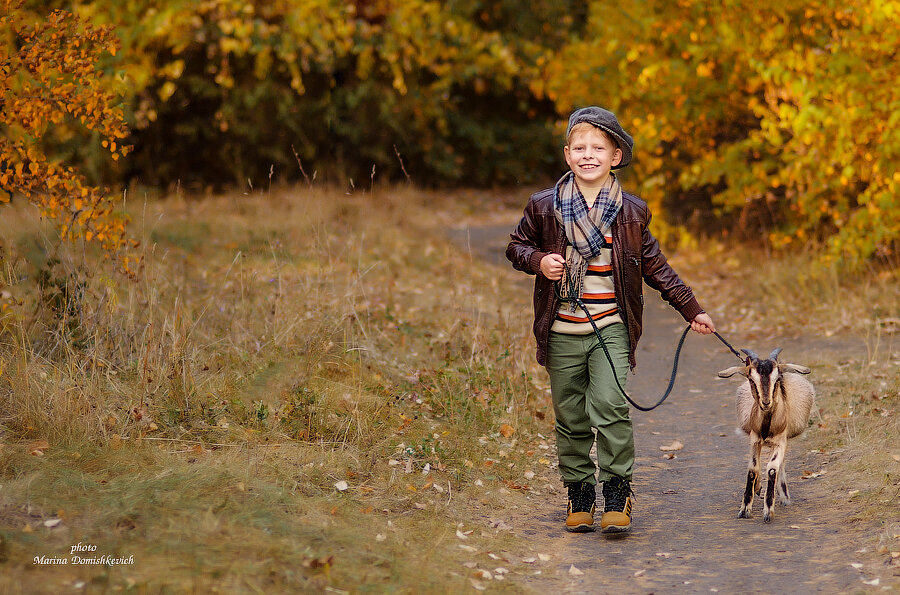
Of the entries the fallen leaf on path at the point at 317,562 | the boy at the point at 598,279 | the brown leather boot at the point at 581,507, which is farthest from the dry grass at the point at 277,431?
the boy at the point at 598,279

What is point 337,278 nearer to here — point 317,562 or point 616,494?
point 616,494

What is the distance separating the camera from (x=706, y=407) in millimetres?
7832

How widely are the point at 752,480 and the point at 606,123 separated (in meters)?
2.07

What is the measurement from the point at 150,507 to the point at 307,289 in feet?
11.4

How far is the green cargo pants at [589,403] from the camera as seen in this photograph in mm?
4941

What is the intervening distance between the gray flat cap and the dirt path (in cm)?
193

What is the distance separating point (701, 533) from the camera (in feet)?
17.0

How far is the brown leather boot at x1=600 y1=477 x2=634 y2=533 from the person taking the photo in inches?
197

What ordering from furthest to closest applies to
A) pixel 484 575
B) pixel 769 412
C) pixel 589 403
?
1. pixel 769 412
2. pixel 589 403
3. pixel 484 575

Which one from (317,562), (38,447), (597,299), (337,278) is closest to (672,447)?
(597,299)

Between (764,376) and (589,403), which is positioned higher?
(764,376)

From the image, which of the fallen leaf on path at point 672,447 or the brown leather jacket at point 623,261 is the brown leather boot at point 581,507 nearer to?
the brown leather jacket at point 623,261

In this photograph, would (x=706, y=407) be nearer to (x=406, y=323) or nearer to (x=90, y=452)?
(x=406, y=323)

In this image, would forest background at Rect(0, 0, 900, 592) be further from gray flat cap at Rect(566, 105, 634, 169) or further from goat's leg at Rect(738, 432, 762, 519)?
gray flat cap at Rect(566, 105, 634, 169)
